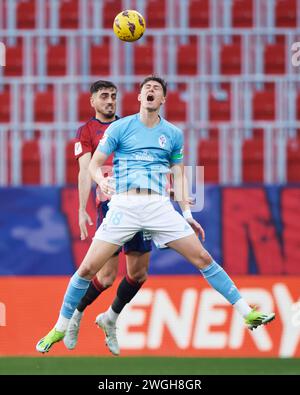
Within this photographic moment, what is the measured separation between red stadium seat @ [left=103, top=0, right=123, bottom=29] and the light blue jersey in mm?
6638

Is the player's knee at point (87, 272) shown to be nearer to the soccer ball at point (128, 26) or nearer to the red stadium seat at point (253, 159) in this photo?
the soccer ball at point (128, 26)

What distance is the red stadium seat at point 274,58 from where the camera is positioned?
43.5 ft

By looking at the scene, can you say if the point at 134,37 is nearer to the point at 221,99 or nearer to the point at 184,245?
the point at 184,245

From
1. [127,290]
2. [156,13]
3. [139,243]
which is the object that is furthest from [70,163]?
[139,243]

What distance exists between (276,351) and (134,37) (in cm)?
370

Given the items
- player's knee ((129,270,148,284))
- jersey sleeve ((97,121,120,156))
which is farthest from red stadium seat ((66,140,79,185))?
jersey sleeve ((97,121,120,156))

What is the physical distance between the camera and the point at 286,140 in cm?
1218

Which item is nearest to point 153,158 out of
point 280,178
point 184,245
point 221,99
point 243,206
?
point 184,245

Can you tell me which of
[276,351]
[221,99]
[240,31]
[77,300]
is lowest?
[276,351]

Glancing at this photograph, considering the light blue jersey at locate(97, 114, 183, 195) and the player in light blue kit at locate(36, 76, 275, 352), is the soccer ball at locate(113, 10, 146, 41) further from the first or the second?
the light blue jersey at locate(97, 114, 183, 195)

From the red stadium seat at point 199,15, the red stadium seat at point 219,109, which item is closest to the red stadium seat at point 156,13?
the red stadium seat at point 199,15

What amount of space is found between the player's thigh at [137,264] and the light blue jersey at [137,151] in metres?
0.65

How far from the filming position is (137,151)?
7.36m

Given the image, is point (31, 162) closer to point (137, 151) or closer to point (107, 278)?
point (107, 278)
